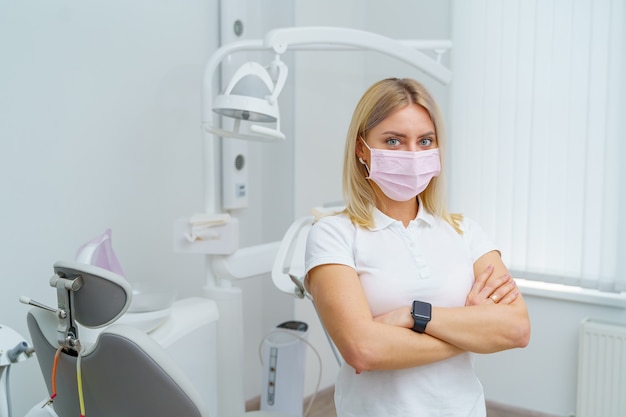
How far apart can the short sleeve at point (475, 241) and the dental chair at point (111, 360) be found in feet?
2.42

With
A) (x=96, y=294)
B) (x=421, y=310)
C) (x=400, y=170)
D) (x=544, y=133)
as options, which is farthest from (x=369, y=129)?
(x=544, y=133)

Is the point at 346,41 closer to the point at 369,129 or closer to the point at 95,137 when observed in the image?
the point at 369,129

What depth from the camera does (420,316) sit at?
4.00 feet

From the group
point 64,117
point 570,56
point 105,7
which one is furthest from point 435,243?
point 570,56

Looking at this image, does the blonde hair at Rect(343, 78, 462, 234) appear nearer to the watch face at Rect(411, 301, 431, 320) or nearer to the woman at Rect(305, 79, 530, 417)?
the woman at Rect(305, 79, 530, 417)

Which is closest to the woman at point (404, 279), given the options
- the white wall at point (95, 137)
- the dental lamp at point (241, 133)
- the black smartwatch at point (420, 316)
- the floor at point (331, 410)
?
the black smartwatch at point (420, 316)

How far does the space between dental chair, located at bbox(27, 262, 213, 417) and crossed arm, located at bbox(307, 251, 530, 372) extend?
1.07 feet

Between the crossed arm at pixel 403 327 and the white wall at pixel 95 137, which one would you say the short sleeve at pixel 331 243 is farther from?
the white wall at pixel 95 137

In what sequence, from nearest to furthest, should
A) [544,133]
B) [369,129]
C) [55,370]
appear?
[55,370], [369,129], [544,133]

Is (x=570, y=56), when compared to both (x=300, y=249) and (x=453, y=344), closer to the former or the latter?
(x=300, y=249)

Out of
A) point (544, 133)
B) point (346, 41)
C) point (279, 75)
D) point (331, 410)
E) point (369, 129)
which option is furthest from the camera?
point (331, 410)

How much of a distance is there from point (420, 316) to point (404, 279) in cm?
11

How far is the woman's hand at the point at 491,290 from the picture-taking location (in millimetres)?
1321

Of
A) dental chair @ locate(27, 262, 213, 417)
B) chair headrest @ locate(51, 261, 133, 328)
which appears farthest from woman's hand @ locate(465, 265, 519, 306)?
chair headrest @ locate(51, 261, 133, 328)
